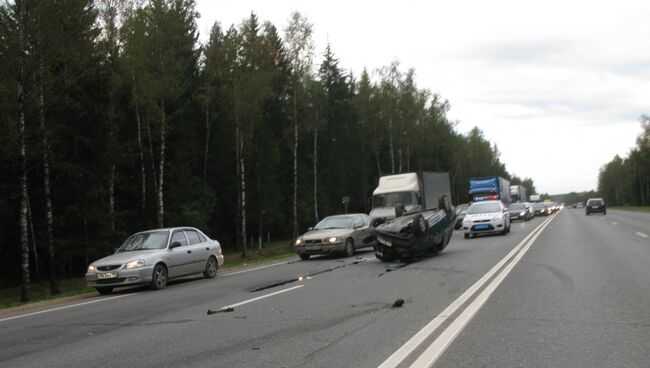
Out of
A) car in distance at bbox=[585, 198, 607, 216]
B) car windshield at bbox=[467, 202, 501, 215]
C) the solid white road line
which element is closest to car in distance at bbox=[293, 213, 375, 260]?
car windshield at bbox=[467, 202, 501, 215]

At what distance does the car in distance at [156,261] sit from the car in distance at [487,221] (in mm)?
14077

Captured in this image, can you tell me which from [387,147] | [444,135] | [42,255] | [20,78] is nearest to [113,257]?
[20,78]

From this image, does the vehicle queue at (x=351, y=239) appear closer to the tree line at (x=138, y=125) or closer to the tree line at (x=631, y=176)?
the tree line at (x=138, y=125)

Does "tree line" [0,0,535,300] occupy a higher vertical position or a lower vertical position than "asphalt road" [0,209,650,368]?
higher

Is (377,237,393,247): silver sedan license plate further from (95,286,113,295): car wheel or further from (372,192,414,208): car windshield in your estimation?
(372,192,414,208): car windshield

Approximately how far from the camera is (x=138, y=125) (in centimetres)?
3094

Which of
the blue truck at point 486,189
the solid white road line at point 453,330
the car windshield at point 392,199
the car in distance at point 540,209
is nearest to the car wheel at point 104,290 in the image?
the solid white road line at point 453,330

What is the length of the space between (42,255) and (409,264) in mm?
23615

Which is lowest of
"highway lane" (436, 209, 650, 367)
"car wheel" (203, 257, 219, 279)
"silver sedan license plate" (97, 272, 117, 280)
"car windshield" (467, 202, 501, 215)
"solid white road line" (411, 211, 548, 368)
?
"highway lane" (436, 209, 650, 367)

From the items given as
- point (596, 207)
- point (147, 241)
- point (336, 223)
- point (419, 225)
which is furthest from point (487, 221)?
point (596, 207)

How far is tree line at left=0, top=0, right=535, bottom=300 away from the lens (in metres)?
18.3

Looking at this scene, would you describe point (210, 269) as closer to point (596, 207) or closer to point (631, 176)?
point (596, 207)

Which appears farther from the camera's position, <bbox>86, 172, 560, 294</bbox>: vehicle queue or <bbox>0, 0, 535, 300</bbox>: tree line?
<bbox>0, 0, 535, 300</bbox>: tree line

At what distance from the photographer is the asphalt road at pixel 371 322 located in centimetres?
Result: 595
